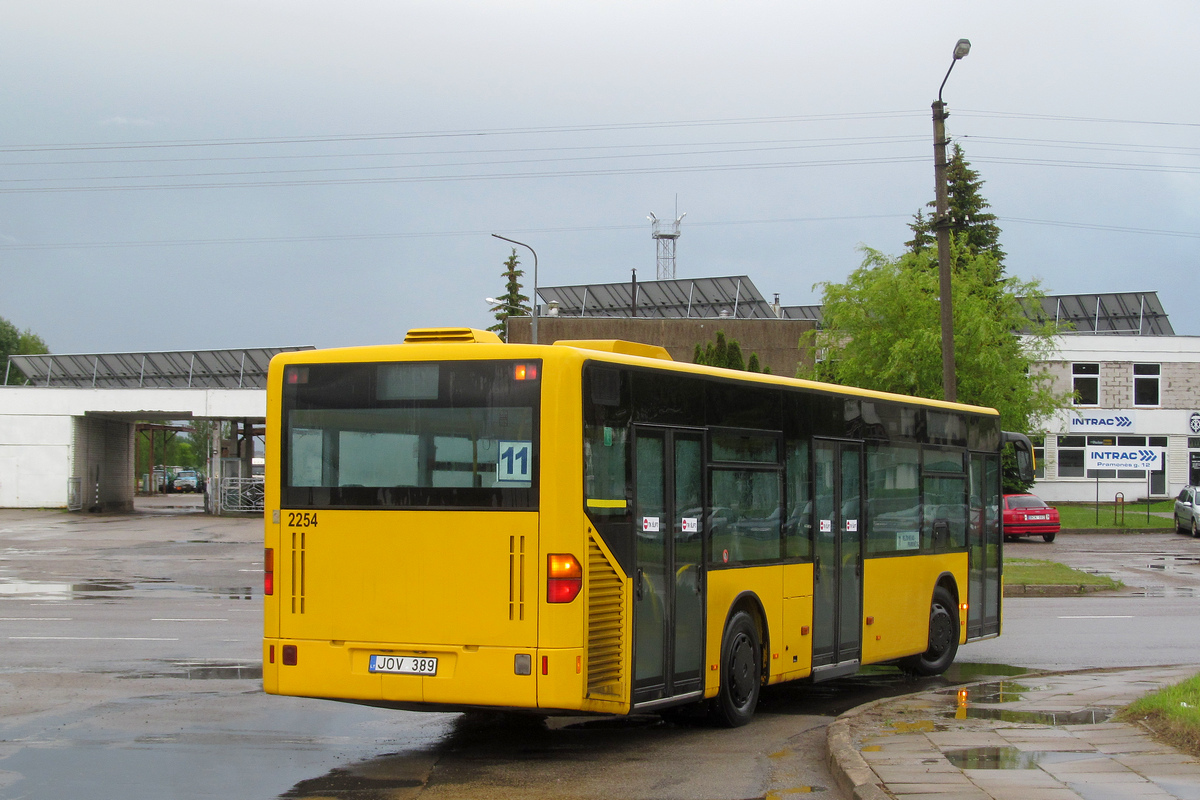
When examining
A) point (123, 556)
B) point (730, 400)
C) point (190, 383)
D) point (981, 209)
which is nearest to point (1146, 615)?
point (730, 400)

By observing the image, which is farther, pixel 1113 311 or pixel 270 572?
pixel 1113 311

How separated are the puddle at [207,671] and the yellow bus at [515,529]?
3665mm

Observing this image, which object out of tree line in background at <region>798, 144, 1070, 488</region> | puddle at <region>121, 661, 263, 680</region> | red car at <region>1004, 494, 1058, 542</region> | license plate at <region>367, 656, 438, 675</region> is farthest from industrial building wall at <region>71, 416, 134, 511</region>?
license plate at <region>367, 656, 438, 675</region>

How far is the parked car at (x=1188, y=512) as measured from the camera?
42.8m

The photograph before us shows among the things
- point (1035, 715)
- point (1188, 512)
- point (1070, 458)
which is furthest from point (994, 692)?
point (1070, 458)

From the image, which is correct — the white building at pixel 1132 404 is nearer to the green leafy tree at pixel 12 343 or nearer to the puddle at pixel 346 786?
the puddle at pixel 346 786

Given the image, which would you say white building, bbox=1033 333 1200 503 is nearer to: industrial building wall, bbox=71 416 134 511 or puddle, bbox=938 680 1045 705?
industrial building wall, bbox=71 416 134 511

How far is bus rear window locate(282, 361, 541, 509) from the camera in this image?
8.20m

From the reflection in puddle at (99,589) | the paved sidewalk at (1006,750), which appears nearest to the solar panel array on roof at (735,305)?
the reflection in puddle at (99,589)

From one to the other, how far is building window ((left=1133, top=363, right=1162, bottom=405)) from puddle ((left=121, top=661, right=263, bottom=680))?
56.6 meters

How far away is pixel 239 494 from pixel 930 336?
2916 centimetres

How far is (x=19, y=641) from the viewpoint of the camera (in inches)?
571

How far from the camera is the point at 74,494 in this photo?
52.1 meters

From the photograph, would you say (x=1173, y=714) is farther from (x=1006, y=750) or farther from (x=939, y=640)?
(x=939, y=640)
